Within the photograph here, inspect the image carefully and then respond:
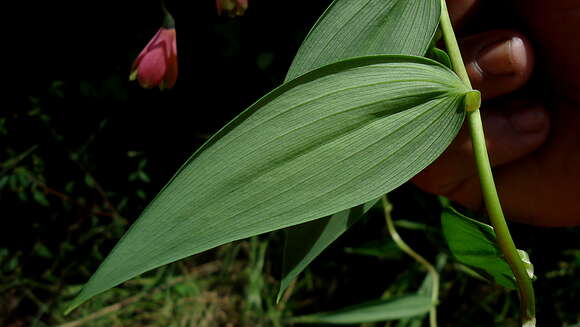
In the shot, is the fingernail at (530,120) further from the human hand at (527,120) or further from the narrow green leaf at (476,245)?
the narrow green leaf at (476,245)

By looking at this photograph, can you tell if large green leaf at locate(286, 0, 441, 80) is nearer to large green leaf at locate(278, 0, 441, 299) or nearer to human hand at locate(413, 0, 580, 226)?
large green leaf at locate(278, 0, 441, 299)

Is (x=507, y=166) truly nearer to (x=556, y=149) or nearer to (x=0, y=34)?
(x=556, y=149)

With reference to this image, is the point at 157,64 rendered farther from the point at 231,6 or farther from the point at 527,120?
the point at 527,120

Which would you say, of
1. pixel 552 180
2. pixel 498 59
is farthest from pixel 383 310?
pixel 498 59

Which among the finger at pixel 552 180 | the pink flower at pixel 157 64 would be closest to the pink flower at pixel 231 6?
the pink flower at pixel 157 64

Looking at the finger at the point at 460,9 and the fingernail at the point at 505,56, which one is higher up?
the finger at the point at 460,9

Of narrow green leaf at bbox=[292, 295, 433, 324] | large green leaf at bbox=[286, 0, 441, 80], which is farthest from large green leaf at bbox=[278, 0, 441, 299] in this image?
narrow green leaf at bbox=[292, 295, 433, 324]
